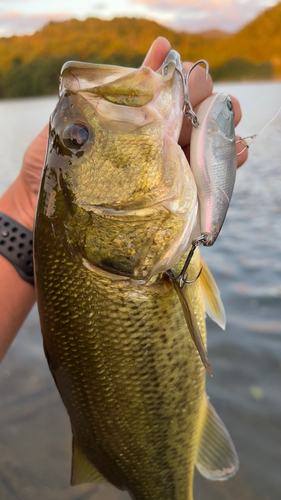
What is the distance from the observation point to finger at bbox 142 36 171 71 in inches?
62.6

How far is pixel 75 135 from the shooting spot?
1390mm

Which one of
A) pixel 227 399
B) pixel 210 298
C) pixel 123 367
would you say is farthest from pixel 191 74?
pixel 227 399

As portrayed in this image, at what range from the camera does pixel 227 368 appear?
396cm

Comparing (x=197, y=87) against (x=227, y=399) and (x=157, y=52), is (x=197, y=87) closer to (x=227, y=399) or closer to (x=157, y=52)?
(x=157, y=52)

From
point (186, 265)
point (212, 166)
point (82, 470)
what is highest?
point (212, 166)

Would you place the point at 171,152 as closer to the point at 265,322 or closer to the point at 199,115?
the point at 199,115

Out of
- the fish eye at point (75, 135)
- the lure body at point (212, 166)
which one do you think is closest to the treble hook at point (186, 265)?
the lure body at point (212, 166)

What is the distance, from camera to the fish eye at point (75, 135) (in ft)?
4.54

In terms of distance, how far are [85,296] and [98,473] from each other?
89 centimetres

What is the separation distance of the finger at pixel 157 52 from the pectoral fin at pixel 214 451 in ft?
4.83

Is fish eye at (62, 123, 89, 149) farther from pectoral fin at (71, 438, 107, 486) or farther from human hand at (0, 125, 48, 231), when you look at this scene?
pectoral fin at (71, 438, 107, 486)

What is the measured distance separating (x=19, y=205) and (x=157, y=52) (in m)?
1.43

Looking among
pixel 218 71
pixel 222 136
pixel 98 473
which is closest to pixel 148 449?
pixel 98 473

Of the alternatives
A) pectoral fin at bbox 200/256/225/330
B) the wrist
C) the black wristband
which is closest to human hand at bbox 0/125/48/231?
the wrist
